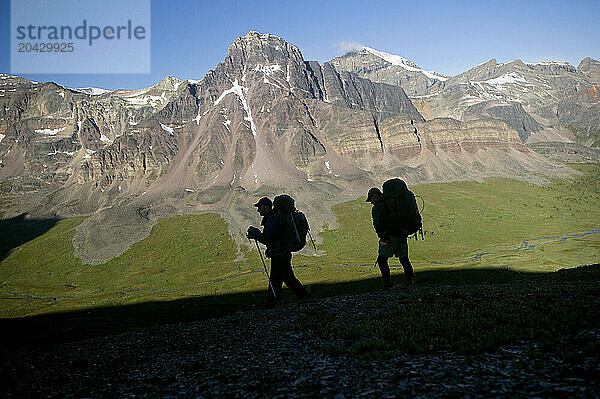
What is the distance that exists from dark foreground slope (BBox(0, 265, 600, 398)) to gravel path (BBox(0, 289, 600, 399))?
36mm

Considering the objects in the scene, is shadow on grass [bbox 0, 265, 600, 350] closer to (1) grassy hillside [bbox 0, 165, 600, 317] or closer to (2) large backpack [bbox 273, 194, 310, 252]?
(2) large backpack [bbox 273, 194, 310, 252]

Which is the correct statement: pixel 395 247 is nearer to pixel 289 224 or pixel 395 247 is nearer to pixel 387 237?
pixel 387 237

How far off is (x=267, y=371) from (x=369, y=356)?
2.96 meters

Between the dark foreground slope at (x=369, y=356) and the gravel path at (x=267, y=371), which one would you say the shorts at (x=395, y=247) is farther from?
the gravel path at (x=267, y=371)

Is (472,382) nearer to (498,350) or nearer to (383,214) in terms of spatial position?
(498,350)

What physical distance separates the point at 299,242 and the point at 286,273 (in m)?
2.15

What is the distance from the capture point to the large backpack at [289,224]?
20766 mm

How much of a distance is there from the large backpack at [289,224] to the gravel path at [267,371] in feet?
16.2

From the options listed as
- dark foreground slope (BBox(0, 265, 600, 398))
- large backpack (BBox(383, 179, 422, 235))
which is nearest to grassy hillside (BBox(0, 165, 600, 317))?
large backpack (BBox(383, 179, 422, 235))

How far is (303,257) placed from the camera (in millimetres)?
115062

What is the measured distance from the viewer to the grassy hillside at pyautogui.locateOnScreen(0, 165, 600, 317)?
83062 millimetres

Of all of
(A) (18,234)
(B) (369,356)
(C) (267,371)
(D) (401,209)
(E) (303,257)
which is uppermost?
(A) (18,234)

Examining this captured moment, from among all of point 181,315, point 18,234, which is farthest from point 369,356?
point 18,234

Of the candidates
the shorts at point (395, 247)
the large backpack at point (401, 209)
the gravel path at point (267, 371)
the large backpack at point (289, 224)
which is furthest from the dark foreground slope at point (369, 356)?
the large backpack at point (401, 209)
